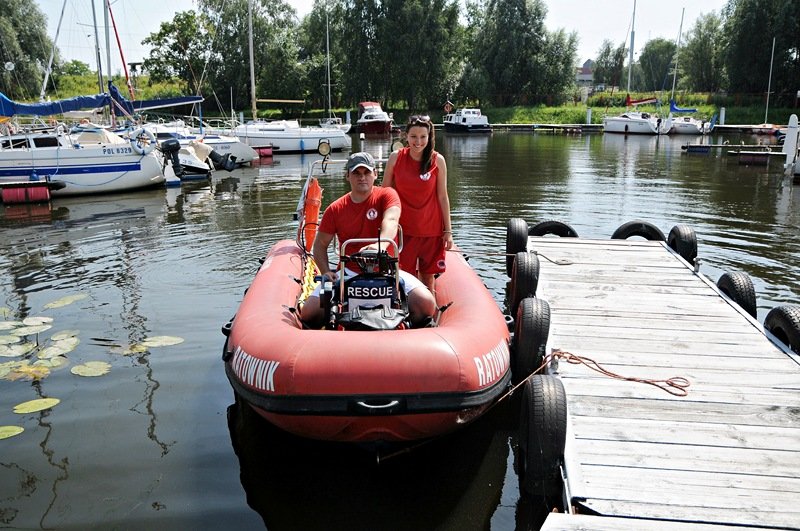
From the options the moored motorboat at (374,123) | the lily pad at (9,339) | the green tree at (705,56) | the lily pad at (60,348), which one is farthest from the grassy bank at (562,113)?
the lily pad at (60,348)

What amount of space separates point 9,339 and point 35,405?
1832 millimetres

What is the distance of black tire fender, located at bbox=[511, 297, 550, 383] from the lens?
532cm

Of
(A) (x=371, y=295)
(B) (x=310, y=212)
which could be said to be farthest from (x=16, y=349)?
(A) (x=371, y=295)

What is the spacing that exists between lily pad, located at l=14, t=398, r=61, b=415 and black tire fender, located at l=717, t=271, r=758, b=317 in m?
6.43

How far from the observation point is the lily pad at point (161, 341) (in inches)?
273

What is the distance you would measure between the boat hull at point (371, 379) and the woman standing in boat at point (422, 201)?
55.5 inches

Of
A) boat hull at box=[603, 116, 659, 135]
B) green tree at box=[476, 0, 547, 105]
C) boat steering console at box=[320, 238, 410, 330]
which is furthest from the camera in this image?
green tree at box=[476, 0, 547, 105]

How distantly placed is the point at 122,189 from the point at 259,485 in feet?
53.5

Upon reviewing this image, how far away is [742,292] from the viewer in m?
6.49

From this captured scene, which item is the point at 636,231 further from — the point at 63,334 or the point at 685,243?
the point at 63,334

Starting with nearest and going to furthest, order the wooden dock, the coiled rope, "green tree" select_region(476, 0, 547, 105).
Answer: the wooden dock < the coiled rope < "green tree" select_region(476, 0, 547, 105)

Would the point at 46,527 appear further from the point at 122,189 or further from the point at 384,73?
the point at 384,73

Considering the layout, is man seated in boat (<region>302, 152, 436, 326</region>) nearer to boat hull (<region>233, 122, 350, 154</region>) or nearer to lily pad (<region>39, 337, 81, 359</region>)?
lily pad (<region>39, 337, 81, 359</region>)

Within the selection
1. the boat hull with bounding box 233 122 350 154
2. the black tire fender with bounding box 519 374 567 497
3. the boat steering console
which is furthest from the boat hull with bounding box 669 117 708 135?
the black tire fender with bounding box 519 374 567 497
